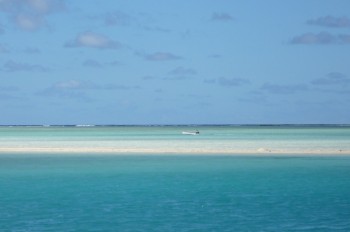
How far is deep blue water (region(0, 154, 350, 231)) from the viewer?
54.0ft

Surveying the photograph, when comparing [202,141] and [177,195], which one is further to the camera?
[202,141]

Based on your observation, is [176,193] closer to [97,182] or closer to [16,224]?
[97,182]

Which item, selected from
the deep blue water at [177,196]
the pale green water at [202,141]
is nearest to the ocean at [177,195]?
the deep blue water at [177,196]

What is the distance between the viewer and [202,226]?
1608cm

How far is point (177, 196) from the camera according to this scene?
21219 mm

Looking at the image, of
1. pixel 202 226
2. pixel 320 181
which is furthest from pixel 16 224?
pixel 320 181

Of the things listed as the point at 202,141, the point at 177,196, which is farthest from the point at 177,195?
the point at 202,141

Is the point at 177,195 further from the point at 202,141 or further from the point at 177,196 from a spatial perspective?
the point at 202,141

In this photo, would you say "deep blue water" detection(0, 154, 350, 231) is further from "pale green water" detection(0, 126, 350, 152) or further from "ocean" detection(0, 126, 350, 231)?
"pale green water" detection(0, 126, 350, 152)

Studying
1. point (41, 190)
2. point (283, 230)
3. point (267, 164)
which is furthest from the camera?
point (267, 164)

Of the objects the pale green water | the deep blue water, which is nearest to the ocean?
the deep blue water

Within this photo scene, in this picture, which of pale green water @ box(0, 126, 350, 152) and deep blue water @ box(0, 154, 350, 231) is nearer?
deep blue water @ box(0, 154, 350, 231)

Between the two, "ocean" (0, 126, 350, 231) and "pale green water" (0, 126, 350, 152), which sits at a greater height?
"pale green water" (0, 126, 350, 152)

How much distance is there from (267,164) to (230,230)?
58.9 feet
